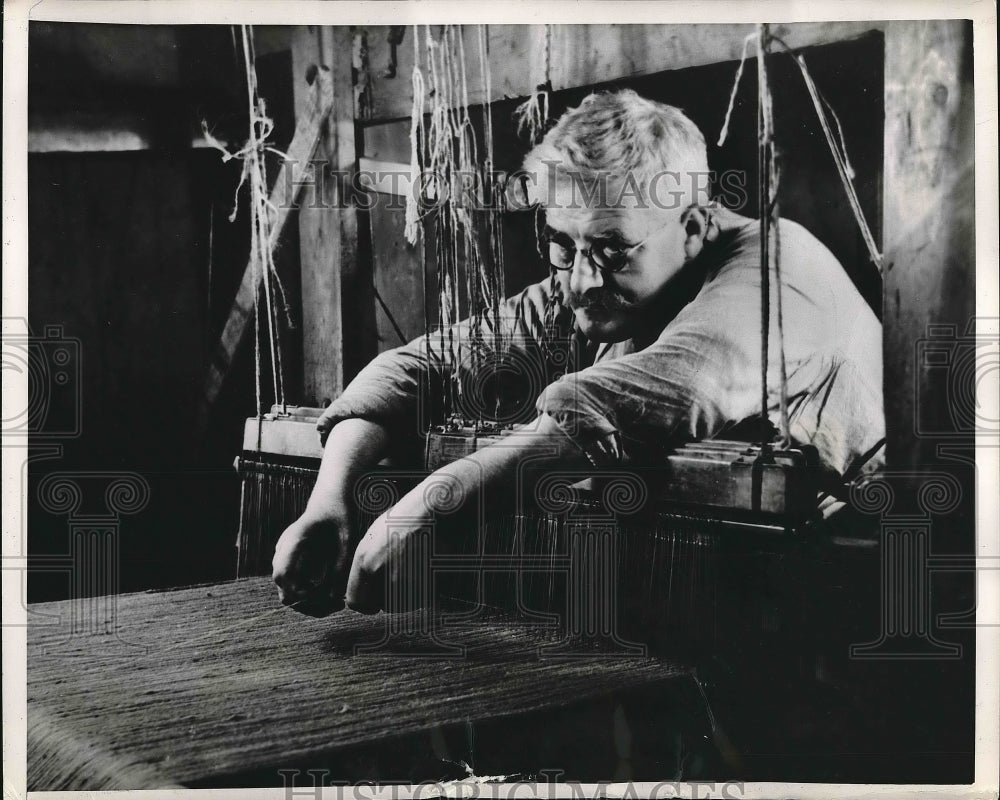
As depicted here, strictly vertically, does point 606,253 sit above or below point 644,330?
above

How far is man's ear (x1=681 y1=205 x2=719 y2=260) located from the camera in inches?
86.0

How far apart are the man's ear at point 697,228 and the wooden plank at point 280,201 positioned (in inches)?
39.0

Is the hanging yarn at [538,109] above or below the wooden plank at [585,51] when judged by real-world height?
below

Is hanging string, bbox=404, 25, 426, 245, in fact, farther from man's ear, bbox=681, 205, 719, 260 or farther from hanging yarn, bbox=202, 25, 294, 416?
man's ear, bbox=681, 205, 719, 260

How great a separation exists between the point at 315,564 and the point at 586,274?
104cm

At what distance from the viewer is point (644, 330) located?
2.22 metres

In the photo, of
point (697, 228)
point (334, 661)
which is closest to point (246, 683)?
point (334, 661)

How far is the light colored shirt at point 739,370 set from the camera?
216 cm

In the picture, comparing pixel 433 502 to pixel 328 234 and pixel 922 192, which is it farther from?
pixel 922 192

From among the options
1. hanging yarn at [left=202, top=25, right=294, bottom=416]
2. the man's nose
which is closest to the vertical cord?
the man's nose

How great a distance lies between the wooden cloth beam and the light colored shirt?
579 millimetres

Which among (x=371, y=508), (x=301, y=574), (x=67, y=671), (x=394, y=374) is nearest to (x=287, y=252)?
(x=394, y=374)

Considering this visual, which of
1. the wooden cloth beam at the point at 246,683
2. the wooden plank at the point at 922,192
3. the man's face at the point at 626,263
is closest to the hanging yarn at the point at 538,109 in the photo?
the man's face at the point at 626,263

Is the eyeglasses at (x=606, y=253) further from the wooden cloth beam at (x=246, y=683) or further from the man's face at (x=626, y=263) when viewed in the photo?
the wooden cloth beam at (x=246, y=683)
